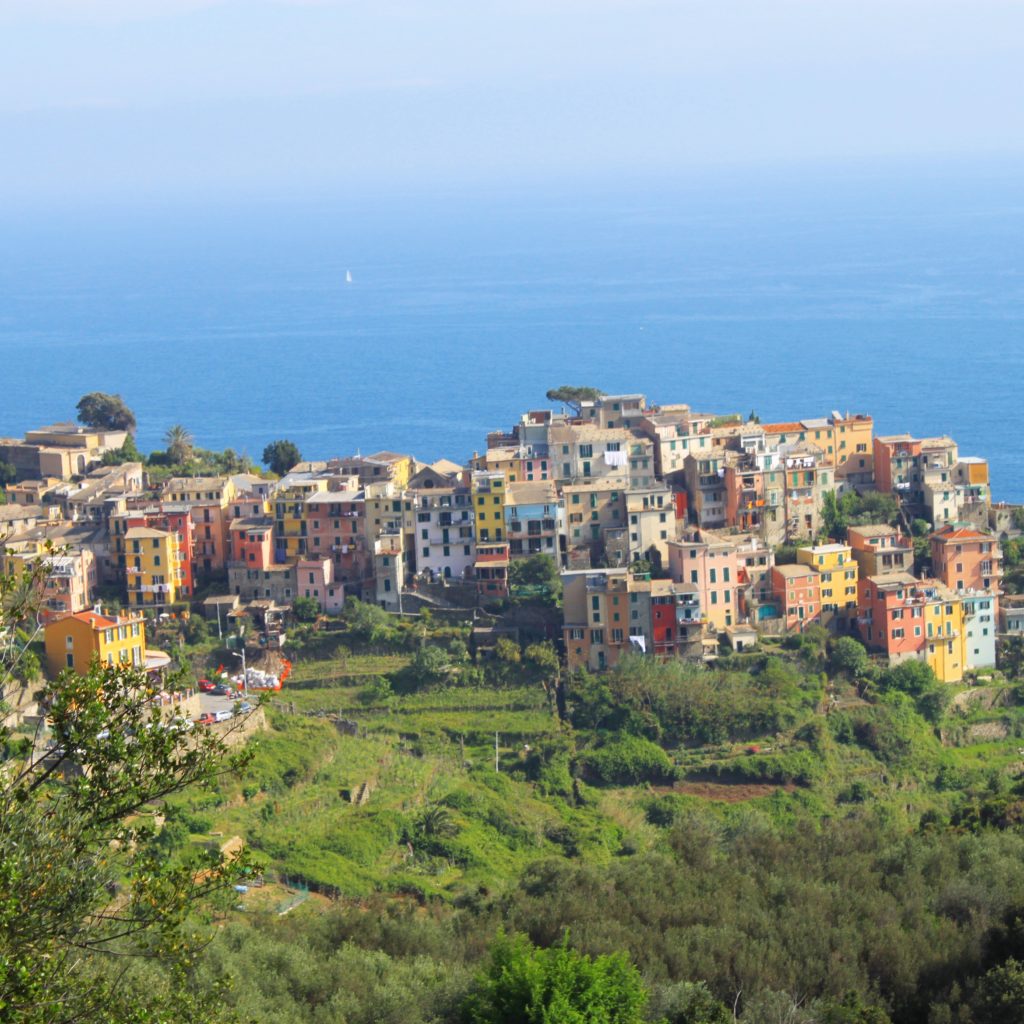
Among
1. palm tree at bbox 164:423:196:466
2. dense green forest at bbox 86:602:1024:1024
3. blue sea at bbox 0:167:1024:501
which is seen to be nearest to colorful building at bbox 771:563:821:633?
dense green forest at bbox 86:602:1024:1024

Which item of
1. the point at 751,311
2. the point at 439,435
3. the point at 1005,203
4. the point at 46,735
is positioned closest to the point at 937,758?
the point at 46,735

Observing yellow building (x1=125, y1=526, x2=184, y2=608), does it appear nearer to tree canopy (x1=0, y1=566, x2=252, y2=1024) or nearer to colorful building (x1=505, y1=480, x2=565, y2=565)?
colorful building (x1=505, y1=480, x2=565, y2=565)

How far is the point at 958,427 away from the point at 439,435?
16304 mm

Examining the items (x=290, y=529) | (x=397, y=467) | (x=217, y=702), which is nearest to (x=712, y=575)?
(x=397, y=467)

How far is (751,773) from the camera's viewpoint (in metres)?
33.4

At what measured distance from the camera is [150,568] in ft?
121

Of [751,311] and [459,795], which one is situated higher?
[751,311]

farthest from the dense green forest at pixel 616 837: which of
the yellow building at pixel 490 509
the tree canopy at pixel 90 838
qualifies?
the tree canopy at pixel 90 838

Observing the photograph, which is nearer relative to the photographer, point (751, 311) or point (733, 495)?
point (733, 495)

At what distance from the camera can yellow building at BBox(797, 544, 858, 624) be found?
3669cm

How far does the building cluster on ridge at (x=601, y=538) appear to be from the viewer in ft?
119

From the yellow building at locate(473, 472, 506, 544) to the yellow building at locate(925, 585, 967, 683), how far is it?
7658mm

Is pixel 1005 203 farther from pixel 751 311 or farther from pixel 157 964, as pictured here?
pixel 157 964

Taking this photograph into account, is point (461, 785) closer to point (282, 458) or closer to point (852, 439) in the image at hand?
point (852, 439)
